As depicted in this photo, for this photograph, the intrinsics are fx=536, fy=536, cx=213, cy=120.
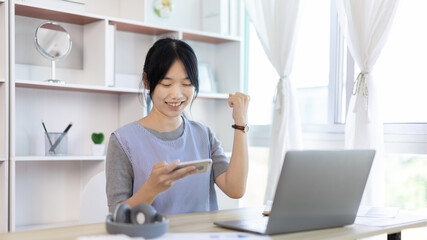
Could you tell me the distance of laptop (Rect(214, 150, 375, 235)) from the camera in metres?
1.25

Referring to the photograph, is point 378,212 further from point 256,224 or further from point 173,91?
point 173,91

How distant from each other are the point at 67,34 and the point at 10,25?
36 cm

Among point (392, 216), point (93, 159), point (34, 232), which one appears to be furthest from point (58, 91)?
point (392, 216)

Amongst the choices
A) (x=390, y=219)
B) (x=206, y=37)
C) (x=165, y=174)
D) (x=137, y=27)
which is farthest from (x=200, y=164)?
(x=206, y=37)

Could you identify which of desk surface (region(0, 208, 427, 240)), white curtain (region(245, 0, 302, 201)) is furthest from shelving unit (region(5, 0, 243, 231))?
desk surface (region(0, 208, 427, 240))

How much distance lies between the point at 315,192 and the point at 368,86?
1.52m

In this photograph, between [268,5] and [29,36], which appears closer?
[29,36]

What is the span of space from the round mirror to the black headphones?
177 centimetres

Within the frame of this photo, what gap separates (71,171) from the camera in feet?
10.4

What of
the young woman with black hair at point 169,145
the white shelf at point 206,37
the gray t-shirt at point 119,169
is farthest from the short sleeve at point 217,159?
the white shelf at point 206,37

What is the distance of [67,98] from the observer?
10.4 ft

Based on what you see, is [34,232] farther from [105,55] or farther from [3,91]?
[105,55]

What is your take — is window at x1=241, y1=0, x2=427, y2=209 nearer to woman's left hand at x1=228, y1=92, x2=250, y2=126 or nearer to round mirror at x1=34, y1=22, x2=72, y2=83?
woman's left hand at x1=228, y1=92, x2=250, y2=126

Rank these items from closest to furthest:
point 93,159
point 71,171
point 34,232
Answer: point 34,232 < point 93,159 < point 71,171
